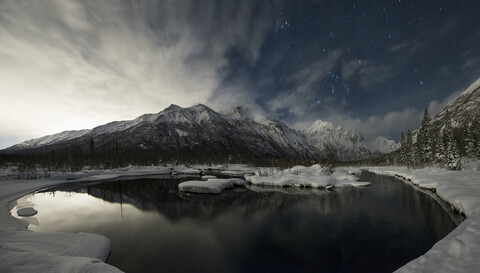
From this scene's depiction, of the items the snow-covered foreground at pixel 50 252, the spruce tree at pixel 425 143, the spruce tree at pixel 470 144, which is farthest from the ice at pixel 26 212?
the spruce tree at pixel 470 144

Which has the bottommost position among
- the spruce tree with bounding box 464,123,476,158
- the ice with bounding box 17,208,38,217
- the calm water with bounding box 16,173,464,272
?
the calm water with bounding box 16,173,464,272

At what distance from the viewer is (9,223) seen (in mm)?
15820

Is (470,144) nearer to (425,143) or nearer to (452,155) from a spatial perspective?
(425,143)

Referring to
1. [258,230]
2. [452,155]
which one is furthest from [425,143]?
[258,230]

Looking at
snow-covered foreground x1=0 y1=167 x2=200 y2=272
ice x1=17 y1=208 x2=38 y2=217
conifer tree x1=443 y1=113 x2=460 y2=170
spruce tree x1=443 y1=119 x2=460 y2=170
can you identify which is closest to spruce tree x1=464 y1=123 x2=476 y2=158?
conifer tree x1=443 y1=113 x2=460 y2=170

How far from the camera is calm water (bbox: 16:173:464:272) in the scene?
12.2 meters

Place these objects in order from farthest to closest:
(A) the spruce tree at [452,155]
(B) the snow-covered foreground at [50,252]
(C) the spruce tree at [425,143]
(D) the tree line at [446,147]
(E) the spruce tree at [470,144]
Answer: (C) the spruce tree at [425,143], (E) the spruce tree at [470,144], (D) the tree line at [446,147], (A) the spruce tree at [452,155], (B) the snow-covered foreground at [50,252]

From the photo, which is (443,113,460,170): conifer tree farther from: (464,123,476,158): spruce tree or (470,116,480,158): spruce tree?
(464,123,476,158): spruce tree

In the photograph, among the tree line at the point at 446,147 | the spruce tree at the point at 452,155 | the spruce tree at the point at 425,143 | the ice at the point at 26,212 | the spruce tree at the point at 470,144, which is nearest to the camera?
the ice at the point at 26,212

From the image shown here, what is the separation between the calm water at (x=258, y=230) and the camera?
12.2m

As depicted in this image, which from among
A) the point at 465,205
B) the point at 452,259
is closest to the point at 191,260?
the point at 452,259

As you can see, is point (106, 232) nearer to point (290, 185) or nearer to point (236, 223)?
point (236, 223)

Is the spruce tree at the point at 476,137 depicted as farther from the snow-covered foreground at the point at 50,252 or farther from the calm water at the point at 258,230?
the snow-covered foreground at the point at 50,252

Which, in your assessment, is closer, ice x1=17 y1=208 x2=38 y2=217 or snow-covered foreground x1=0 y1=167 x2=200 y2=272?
snow-covered foreground x1=0 y1=167 x2=200 y2=272
